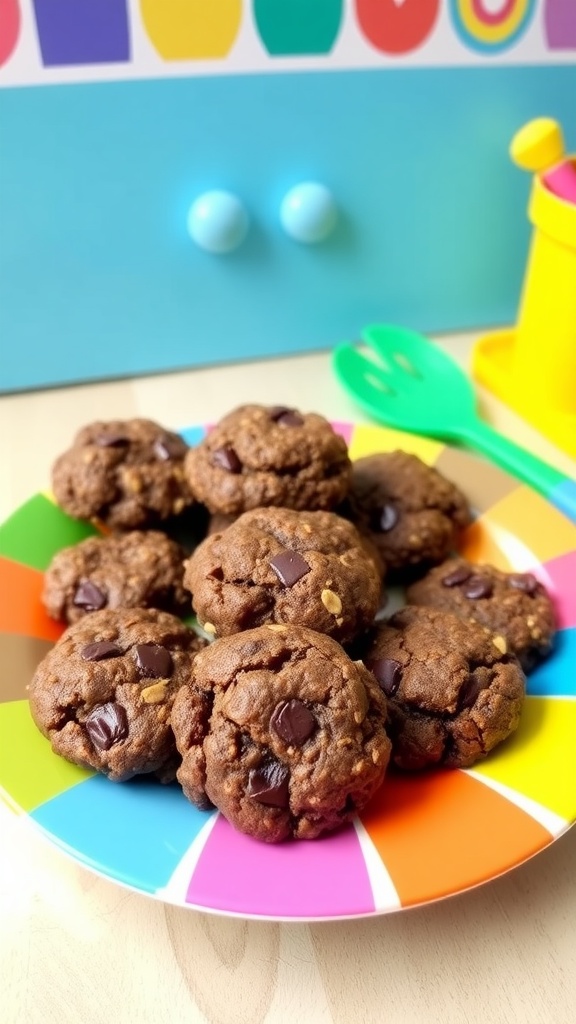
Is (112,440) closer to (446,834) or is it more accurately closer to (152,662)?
(152,662)

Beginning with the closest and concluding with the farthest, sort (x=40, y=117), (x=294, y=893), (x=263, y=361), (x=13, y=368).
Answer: (x=294, y=893) < (x=40, y=117) < (x=13, y=368) < (x=263, y=361)

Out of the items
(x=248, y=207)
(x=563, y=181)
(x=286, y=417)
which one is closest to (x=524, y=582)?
(x=286, y=417)

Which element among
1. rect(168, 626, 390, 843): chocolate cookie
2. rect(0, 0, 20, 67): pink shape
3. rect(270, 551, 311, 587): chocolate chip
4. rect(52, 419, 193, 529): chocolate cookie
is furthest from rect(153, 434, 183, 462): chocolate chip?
rect(0, 0, 20, 67): pink shape

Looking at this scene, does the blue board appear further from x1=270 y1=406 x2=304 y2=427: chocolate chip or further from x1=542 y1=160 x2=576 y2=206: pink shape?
x1=270 y1=406 x2=304 y2=427: chocolate chip

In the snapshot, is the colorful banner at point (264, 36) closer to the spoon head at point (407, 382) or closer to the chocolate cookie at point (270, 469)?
the spoon head at point (407, 382)

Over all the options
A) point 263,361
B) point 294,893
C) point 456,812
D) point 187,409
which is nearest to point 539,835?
point 456,812

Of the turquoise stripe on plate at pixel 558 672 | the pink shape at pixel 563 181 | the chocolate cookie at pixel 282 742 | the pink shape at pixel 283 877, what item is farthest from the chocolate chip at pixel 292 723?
the pink shape at pixel 563 181

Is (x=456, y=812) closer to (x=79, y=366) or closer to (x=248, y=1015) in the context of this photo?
(x=248, y=1015)

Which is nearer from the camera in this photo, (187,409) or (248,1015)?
(248,1015)
